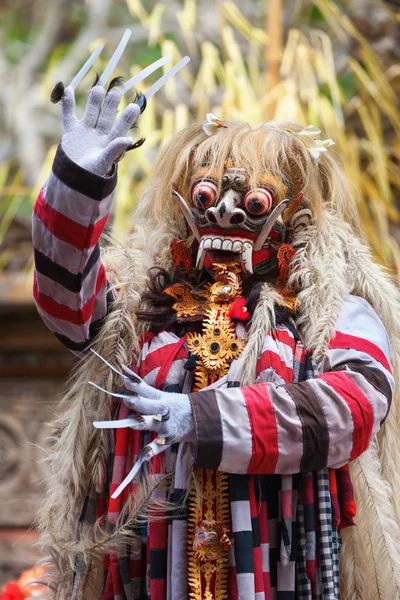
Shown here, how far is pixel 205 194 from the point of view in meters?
1.91

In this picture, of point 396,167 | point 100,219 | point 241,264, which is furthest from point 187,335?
point 396,167

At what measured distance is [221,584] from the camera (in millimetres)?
1756

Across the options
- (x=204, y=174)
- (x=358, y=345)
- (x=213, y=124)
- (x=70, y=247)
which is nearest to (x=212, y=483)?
(x=358, y=345)

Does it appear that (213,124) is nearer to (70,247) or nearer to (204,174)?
(204,174)

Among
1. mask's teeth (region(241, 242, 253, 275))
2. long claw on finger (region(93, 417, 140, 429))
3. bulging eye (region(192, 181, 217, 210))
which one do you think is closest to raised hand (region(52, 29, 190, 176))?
bulging eye (region(192, 181, 217, 210))

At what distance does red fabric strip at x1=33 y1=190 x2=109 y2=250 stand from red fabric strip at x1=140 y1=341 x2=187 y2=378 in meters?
0.27

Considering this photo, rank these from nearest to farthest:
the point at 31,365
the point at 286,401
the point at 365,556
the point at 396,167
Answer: the point at 286,401 < the point at 365,556 < the point at 31,365 < the point at 396,167

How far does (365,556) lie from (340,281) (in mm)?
556

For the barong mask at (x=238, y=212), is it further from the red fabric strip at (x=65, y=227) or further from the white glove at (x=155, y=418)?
the white glove at (x=155, y=418)

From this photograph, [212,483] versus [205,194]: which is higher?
[205,194]

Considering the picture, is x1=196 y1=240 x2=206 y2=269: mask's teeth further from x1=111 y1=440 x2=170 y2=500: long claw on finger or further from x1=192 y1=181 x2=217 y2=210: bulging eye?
x1=111 y1=440 x2=170 y2=500: long claw on finger

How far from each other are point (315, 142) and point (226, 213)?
32 centimetres

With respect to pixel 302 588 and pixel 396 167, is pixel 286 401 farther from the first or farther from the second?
pixel 396 167

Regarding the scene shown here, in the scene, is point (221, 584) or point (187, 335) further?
point (187, 335)
